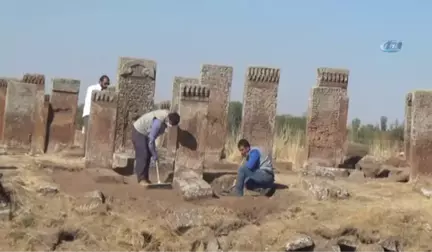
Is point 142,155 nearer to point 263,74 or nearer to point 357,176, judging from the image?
point 357,176

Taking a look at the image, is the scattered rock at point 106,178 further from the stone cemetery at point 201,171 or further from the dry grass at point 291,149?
the dry grass at point 291,149

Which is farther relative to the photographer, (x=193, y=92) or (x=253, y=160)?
(x=193, y=92)

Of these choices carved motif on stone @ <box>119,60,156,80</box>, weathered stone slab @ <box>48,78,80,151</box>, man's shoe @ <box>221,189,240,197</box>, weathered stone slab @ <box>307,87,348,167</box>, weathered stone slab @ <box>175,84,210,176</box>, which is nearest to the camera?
man's shoe @ <box>221,189,240,197</box>

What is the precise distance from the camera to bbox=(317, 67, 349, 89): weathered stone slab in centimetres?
1500

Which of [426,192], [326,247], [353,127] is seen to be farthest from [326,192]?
[353,127]

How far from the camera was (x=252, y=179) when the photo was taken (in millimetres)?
11031

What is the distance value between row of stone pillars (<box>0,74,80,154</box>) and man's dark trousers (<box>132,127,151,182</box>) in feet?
13.6

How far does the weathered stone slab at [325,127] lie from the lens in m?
14.8

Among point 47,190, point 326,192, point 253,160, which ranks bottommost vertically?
point 47,190

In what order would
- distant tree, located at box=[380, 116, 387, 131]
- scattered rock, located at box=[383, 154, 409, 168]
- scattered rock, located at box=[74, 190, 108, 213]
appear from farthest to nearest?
distant tree, located at box=[380, 116, 387, 131]
scattered rock, located at box=[383, 154, 409, 168]
scattered rock, located at box=[74, 190, 108, 213]

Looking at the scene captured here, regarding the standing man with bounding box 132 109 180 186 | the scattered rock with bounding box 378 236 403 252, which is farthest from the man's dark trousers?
the scattered rock with bounding box 378 236 403 252

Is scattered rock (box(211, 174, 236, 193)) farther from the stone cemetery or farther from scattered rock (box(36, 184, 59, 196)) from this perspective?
scattered rock (box(36, 184, 59, 196))

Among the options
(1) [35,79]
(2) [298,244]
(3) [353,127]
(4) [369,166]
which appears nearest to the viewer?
(2) [298,244]

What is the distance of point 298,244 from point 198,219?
1.18m
